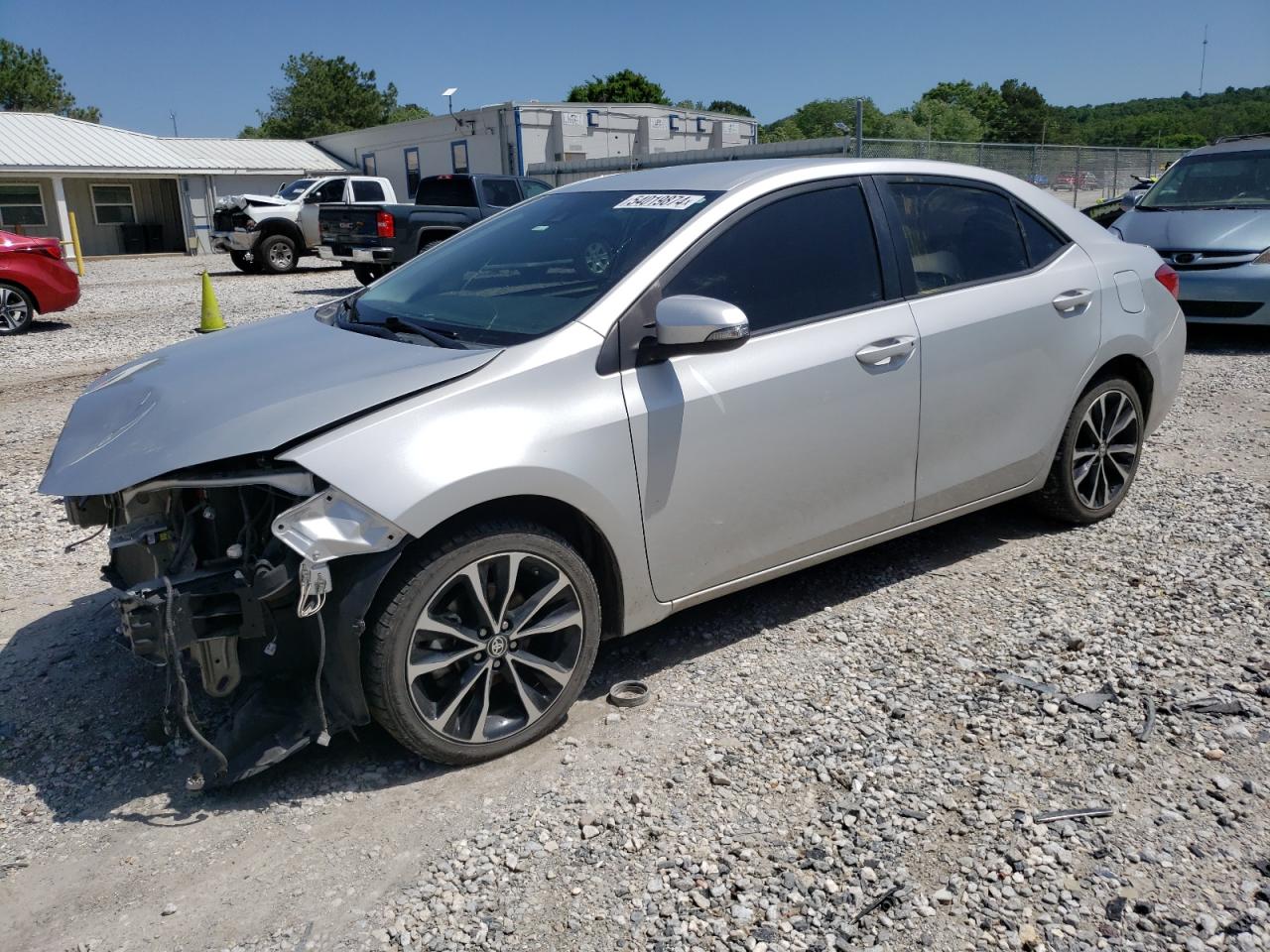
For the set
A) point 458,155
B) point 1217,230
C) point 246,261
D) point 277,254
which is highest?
point 458,155

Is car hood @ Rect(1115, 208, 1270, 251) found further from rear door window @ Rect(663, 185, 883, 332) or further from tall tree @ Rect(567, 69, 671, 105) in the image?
tall tree @ Rect(567, 69, 671, 105)

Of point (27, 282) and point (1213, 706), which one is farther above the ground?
point (27, 282)

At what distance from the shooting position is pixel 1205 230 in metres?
10.0

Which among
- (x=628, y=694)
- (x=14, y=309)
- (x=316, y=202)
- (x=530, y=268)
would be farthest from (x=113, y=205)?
(x=628, y=694)

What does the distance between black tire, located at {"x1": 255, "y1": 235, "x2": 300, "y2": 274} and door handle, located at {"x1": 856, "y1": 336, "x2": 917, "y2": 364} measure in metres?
21.1

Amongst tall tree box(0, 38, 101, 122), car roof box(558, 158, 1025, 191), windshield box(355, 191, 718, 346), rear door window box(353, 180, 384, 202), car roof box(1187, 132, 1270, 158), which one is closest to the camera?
windshield box(355, 191, 718, 346)

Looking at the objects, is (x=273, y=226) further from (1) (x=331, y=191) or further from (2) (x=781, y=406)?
(2) (x=781, y=406)

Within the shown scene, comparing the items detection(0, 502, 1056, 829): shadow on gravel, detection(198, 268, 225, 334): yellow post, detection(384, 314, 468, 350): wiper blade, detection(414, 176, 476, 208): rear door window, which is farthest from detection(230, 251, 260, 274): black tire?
detection(384, 314, 468, 350): wiper blade

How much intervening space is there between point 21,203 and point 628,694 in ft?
124

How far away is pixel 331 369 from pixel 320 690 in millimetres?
1021

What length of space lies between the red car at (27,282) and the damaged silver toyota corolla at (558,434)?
1060 cm

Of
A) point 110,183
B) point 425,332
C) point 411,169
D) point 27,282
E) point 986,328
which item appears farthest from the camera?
point 411,169

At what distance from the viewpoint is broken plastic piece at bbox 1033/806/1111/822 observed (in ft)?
9.48

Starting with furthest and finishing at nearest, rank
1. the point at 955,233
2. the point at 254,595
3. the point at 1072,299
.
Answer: the point at 1072,299, the point at 955,233, the point at 254,595
